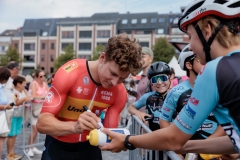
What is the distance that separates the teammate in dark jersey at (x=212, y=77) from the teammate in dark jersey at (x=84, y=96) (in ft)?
2.36

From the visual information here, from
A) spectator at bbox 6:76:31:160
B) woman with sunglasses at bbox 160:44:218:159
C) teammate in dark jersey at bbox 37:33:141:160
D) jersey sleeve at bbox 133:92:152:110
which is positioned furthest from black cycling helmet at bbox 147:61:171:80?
spectator at bbox 6:76:31:160

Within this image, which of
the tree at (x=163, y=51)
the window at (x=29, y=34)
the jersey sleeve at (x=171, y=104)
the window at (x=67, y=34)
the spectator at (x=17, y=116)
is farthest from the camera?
the window at (x=29, y=34)

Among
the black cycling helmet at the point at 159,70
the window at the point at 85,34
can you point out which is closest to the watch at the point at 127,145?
the black cycling helmet at the point at 159,70

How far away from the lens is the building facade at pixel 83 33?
6719cm

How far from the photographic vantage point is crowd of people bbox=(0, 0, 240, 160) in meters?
1.44

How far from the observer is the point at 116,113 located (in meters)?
3.08

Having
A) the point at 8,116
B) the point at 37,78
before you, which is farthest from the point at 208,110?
the point at 37,78

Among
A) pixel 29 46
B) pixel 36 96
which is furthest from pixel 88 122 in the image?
pixel 29 46

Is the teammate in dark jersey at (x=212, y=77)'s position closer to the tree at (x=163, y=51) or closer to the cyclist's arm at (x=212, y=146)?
the cyclist's arm at (x=212, y=146)

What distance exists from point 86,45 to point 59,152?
68.3 metres

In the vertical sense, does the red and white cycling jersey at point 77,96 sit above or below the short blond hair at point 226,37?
below

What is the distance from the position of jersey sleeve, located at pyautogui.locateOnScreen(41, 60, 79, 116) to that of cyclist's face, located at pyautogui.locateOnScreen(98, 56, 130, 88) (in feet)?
0.97

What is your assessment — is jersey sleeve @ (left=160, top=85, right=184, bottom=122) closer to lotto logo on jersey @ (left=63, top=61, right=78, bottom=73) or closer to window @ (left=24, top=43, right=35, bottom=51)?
lotto logo on jersey @ (left=63, top=61, right=78, bottom=73)

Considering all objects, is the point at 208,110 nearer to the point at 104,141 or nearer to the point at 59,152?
the point at 104,141
